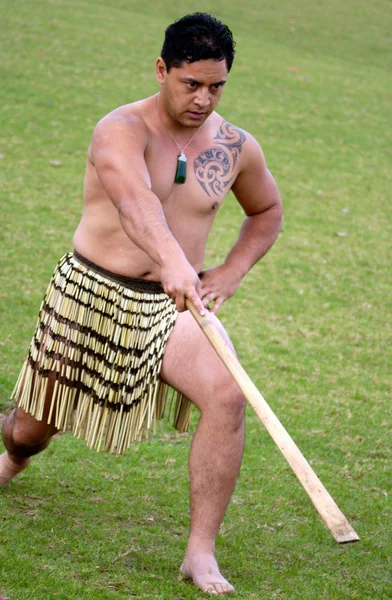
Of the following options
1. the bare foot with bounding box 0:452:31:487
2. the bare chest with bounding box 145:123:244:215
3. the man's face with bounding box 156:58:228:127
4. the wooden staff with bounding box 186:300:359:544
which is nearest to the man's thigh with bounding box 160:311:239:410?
the wooden staff with bounding box 186:300:359:544

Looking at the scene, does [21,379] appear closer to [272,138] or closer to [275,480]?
[275,480]

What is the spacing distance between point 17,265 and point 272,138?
5945mm

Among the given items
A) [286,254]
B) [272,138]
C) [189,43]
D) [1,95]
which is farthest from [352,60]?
[189,43]

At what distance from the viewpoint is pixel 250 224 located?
3896mm

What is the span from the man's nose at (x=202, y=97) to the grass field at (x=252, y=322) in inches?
66.2

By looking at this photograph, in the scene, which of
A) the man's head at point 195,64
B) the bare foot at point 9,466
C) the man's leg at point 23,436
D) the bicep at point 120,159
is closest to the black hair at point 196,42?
the man's head at point 195,64

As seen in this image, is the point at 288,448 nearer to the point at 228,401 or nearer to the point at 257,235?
the point at 228,401

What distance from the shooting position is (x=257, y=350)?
253 inches

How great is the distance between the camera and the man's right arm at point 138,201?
9.79ft

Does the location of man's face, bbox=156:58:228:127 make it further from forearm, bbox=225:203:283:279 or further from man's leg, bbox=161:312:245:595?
man's leg, bbox=161:312:245:595

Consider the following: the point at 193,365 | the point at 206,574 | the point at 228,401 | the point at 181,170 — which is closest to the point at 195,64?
the point at 181,170

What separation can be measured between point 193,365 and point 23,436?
860 millimetres

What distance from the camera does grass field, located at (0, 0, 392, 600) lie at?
138 inches

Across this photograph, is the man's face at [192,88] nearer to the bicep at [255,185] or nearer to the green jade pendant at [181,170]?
the green jade pendant at [181,170]
